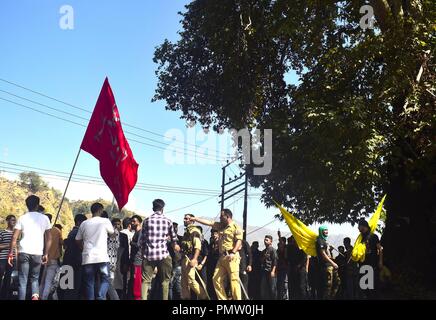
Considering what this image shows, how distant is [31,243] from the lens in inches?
301

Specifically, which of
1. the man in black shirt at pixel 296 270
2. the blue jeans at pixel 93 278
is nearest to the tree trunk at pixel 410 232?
the man in black shirt at pixel 296 270

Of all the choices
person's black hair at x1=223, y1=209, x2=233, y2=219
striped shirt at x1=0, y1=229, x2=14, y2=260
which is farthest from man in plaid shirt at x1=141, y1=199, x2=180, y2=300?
striped shirt at x1=0, y1=229, x2=14, y2=260

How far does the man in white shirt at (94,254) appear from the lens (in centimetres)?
725

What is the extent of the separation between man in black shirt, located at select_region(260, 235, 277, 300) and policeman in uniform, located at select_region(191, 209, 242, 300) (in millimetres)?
2611

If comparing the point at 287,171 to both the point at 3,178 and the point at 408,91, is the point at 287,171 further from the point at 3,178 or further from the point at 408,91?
the point at 3,178

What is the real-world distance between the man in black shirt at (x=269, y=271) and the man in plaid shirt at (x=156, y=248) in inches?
149

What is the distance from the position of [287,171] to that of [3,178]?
306ft

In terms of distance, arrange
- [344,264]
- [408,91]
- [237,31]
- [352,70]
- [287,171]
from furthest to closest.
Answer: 1. [287,171]
2. [237,31]
3. [352,70]
4. [408,91]
5. [344,264]

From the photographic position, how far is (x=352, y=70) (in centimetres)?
1349

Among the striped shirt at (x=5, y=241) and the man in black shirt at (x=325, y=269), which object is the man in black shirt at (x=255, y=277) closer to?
the man in black shirt at (x=325, y=269)

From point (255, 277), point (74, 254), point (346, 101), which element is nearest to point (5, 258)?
point (74, 254)

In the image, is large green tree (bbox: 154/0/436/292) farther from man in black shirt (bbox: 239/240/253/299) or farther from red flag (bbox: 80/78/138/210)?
red flag (bbox: 80/78/138/210)

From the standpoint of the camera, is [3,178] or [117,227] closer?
[117,227]
